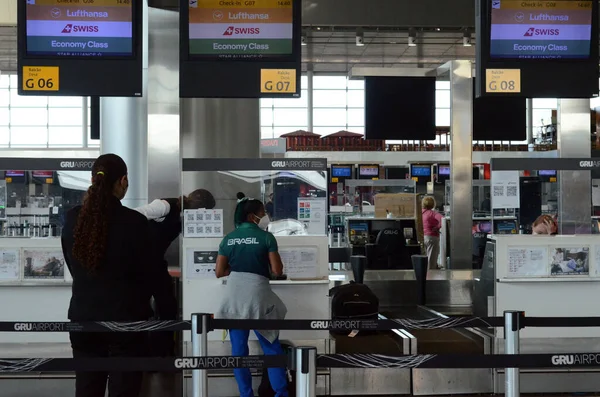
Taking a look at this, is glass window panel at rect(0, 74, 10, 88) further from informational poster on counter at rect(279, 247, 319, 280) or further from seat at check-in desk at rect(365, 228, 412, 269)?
informational poster on counter at rect(279, 247, 319, 280)

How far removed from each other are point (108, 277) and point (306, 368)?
1.02 meters

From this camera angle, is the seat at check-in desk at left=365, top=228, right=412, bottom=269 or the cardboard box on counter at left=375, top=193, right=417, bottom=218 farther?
the cardboard box on counter at left=375, top=193, right=417, bottom=218

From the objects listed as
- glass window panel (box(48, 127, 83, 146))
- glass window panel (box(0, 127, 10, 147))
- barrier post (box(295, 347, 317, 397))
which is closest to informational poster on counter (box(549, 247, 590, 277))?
barrier post (box(295, 347, 317, 397))

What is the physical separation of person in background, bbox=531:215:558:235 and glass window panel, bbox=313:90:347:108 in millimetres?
26630

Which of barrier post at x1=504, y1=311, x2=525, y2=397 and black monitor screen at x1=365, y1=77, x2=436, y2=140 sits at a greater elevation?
black monitor screen at x1=365, y1=77, x2=436, y2=140

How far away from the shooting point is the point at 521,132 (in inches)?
458

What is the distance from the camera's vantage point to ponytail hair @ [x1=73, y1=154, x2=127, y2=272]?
148 inches

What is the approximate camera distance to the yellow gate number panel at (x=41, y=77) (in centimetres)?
619

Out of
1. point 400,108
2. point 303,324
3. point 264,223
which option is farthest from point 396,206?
point 303,324

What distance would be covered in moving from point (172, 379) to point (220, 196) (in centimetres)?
155

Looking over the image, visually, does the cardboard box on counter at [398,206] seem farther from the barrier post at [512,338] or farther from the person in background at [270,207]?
the barrier post at [512,338]

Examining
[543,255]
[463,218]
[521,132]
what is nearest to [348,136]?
[521,132]

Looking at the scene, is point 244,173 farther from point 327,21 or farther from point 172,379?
point 327,21

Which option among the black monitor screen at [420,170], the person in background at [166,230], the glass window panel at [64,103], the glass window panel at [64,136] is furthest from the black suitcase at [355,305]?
the glass window panel at [64,136]
